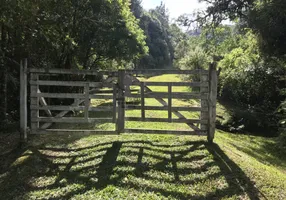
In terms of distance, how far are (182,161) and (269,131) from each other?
8337mm

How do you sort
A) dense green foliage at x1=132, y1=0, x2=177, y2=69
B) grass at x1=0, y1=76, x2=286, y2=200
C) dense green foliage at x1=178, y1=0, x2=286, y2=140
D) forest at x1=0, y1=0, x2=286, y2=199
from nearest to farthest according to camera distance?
1. grass at x1=0, y1=76, x2=286, y2=200
2. forest at x1=0, y1=0, x2=286, y2=199
3. dense green foliage at x1=178, y1=0, x2=286, y2=140
4. dense green foliage at x1=132, y1=0, x2=177, y2=69

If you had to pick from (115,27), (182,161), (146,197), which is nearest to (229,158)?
(182,161)

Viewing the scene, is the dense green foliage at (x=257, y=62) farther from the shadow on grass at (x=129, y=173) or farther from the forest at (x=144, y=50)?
the shadow on grass at (x=129, y=173)

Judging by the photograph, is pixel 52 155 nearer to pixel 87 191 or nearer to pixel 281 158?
Answer: pixel 87 191

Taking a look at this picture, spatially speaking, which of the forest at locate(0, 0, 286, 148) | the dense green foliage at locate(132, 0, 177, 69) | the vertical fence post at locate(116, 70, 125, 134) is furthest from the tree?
the dense green foliage at locate(132, 0, 177, 69)

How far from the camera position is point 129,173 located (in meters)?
4.82

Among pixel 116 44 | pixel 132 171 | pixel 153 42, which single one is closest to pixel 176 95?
pixel 132 171

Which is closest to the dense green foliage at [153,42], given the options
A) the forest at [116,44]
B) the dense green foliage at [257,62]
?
the forest at [116,44]

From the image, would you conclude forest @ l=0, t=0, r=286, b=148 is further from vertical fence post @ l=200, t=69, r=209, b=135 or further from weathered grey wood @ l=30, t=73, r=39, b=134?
weathered grey wood @ l=30, t=73, r=39, b=134

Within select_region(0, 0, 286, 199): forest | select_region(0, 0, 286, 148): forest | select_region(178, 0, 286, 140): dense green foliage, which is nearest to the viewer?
select_region(0, 0, 286, 199): forest

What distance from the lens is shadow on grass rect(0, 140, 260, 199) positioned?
4320 mm

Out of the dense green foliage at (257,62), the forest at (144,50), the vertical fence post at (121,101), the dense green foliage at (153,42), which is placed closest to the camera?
the forest at (144,50)

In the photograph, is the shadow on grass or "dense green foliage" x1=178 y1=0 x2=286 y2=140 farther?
"dense green foliage" x1=178 y1=0 x2=286 y2=140

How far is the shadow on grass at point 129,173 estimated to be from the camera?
432 centimetres
